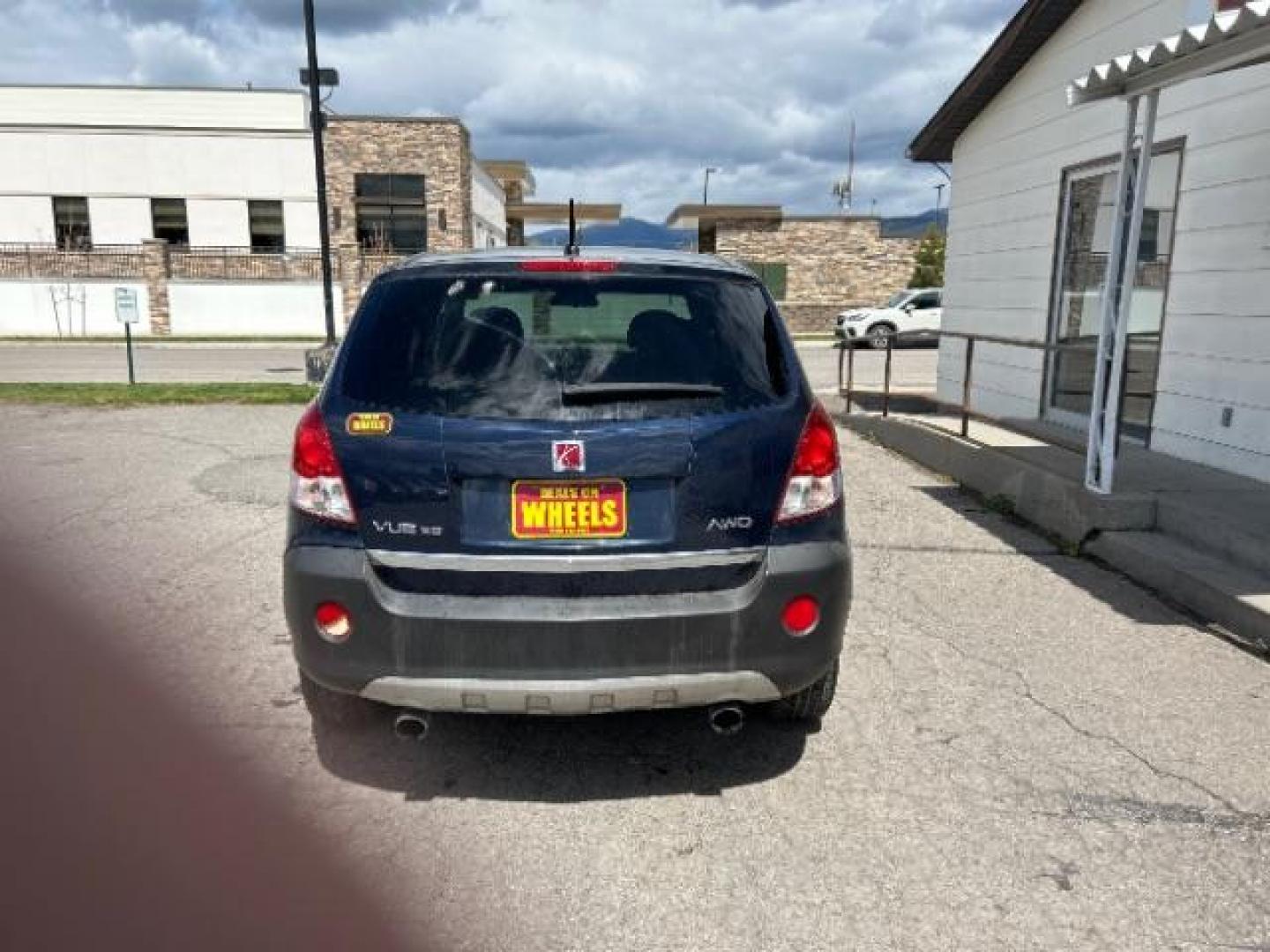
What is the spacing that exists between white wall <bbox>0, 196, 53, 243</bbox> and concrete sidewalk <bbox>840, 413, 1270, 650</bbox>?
34.5 meters

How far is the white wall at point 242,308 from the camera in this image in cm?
2872

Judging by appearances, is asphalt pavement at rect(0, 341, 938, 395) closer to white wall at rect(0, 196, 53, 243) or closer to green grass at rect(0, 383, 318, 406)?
green grass at rect(0, 383, 318, 406)

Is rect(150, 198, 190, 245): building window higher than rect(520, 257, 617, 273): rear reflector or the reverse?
higher

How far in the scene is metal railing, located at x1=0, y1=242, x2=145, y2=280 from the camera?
28.7 m

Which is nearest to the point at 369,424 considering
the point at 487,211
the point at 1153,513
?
the point at 1153,513

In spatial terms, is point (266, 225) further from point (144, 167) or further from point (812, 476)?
point (812, 476)

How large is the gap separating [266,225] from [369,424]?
32.9m

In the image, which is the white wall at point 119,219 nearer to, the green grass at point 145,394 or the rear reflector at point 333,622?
the green grass at point 145,394

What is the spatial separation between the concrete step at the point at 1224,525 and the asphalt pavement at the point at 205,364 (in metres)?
9.09

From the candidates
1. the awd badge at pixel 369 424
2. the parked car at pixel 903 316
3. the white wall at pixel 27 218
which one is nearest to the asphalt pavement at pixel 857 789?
the awd badge at pixel 369 424

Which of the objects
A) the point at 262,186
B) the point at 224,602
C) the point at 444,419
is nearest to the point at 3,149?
the point at 262,186

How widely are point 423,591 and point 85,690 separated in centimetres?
199

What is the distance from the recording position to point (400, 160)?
3203 centimetres

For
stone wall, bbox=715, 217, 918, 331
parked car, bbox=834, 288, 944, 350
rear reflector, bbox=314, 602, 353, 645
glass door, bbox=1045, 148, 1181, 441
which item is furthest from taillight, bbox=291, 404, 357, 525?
stone wall, bbox=715, 217, 918, 331
